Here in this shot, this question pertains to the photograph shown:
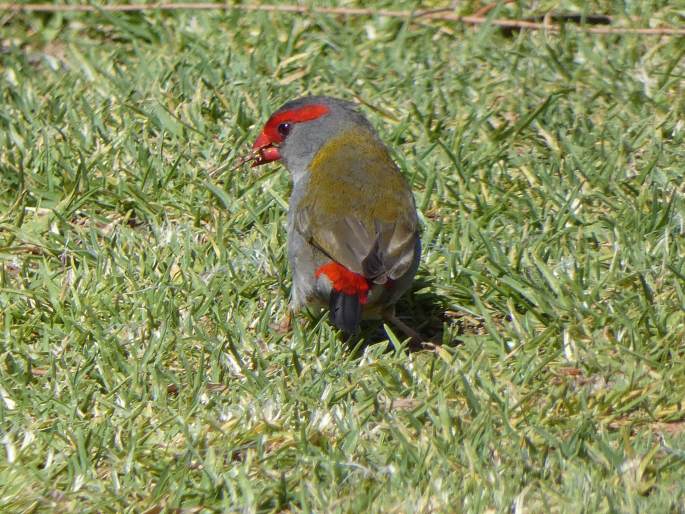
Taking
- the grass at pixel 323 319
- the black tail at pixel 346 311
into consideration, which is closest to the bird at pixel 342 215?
the black tail at pixel 346 311

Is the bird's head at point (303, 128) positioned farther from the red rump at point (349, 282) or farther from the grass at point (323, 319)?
the red rump at point (349, 282)

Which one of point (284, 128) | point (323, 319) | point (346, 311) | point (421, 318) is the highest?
point (284, 128)

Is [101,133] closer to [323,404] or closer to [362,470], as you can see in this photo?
[323,404]

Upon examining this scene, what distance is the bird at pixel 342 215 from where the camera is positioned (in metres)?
4.94

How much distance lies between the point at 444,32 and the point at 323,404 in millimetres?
3577

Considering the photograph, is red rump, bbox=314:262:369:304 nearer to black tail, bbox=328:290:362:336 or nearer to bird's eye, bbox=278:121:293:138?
black tail, bbox=328:290:362:336

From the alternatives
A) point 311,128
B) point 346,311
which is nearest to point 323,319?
point 346,311

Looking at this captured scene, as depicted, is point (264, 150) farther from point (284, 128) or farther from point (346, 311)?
point (346, 311)

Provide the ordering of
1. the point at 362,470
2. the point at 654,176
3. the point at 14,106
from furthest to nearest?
the point at 14,106 → the point at 654,176 → the point at 362,470

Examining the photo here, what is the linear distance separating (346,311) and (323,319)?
1.23 feet

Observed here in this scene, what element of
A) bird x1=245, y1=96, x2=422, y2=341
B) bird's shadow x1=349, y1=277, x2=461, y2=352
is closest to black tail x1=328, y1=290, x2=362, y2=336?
bird x1=245, y1=96, x2=422, y2=341

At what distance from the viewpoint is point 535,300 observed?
210 inches

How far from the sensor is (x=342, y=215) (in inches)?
204

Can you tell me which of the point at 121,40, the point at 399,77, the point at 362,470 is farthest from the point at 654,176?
the point at 121,40
